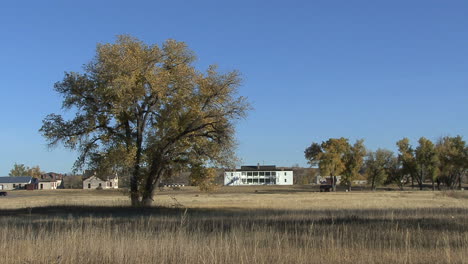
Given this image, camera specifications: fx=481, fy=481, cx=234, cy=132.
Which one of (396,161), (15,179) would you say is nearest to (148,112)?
(396,161)

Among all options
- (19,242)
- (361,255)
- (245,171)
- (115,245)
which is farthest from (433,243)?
(245,171)

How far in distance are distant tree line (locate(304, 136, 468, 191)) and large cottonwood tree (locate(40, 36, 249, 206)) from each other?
73.1 metres

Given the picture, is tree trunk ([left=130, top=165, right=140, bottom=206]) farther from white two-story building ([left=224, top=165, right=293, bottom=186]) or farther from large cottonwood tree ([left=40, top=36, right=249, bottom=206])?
white two-story building ([left=224, top=165, right=293, bottom=186])

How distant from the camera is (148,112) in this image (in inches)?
1296

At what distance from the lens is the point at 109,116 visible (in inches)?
1282

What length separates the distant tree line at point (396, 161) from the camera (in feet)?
329

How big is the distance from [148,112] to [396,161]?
308 feet

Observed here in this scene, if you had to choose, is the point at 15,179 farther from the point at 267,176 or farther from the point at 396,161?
the point at 396,161

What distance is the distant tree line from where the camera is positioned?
100 metres

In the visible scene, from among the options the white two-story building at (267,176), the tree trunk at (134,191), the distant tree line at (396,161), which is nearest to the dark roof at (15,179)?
the white two-story building at (267,176)

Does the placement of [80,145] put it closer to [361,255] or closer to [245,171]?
[361,255]

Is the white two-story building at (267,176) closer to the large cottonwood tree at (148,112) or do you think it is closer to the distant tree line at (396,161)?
the distant tree line at (396,161)

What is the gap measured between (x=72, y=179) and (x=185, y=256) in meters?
189

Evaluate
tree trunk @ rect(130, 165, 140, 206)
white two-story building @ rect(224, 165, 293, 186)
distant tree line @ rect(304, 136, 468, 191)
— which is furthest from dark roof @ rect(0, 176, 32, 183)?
tree trunk @ rect(130, 165, 140, 206)
